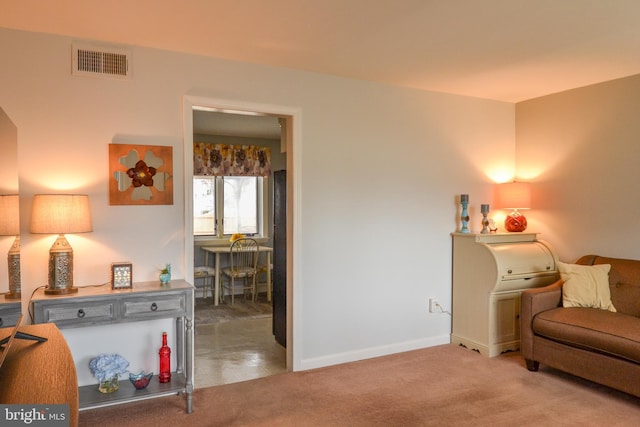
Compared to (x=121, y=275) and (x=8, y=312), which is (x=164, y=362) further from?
(x=8, y=312)

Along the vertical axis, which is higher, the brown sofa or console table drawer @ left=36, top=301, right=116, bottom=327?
console table drawer @ left=36, top=301, right=116, bottom=327

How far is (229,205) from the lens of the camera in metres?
7.13

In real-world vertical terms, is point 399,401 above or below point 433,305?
below

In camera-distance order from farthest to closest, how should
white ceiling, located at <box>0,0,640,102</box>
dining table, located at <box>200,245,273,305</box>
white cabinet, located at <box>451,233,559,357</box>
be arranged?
dining table, located at <box>200,245,273,305</box> < white cabinet, located at <box>451,233,559,357</box> < white ceiling, located at <box>0,0,640,102</box>

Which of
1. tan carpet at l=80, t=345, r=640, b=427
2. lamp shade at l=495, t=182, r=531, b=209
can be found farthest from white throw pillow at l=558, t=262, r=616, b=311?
lamp shade at l=495, t=182, r=531, b=209

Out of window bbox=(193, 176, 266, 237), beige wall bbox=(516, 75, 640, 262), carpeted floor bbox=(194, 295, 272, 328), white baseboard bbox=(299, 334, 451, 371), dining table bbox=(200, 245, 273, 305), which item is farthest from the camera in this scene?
window bbox=(193, 176, 266, 237)

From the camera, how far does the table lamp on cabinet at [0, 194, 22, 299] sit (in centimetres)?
123

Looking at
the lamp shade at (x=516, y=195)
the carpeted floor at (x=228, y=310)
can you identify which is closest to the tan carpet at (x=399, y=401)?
the lamp shade at (x=516, y=195)

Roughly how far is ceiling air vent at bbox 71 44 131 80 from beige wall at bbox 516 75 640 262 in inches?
148

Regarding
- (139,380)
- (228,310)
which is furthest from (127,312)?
(228,310)

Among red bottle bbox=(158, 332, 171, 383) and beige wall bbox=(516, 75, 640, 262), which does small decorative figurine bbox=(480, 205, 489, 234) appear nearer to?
beige wall bbox=(516, 75, 640, 262)

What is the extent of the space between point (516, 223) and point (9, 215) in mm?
4129

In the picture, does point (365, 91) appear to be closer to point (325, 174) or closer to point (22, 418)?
point (325, 174)

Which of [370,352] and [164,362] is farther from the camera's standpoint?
[370,352]
